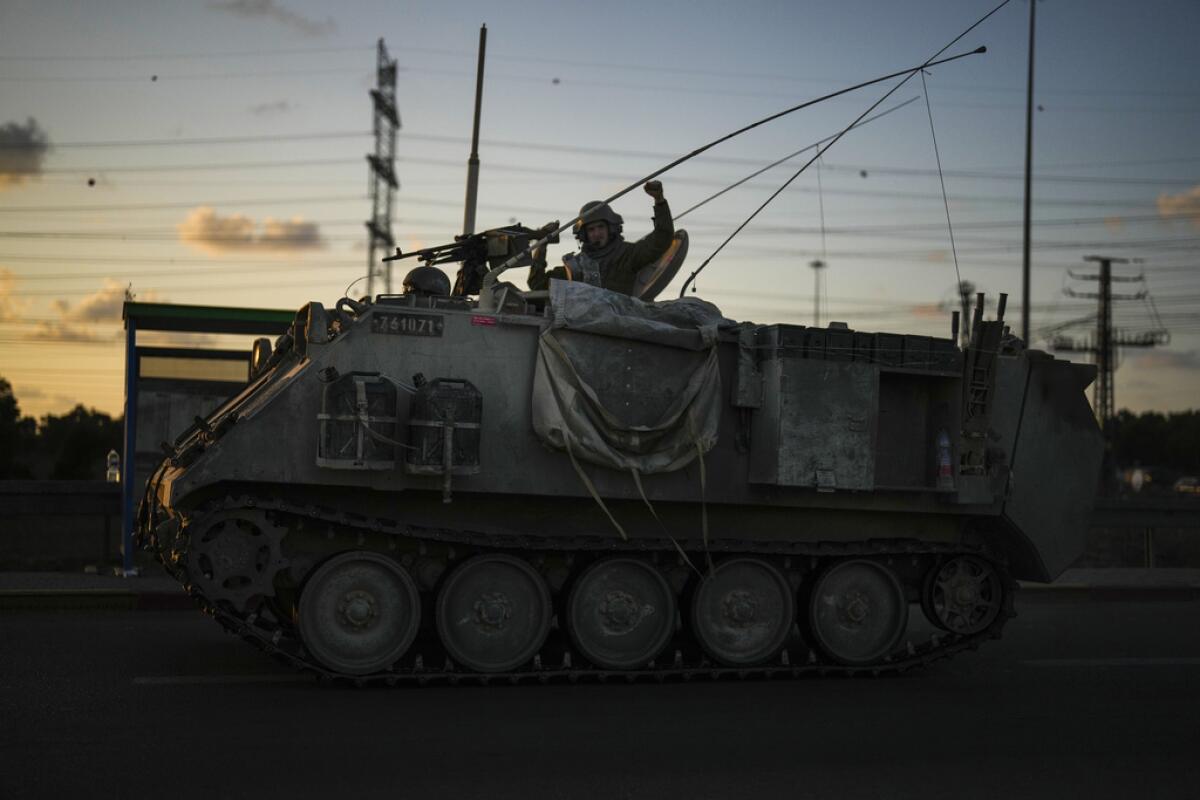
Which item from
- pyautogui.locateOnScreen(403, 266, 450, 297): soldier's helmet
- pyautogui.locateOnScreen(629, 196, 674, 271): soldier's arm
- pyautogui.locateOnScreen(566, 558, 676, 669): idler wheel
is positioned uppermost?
pyautogui.locateOnScreen(629, 196, 674, 271): soldier's arm

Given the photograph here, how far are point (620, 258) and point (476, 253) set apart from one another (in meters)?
1.43

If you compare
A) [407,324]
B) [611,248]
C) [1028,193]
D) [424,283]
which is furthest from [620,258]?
[1028,193]

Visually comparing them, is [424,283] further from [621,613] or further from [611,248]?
[621,613]

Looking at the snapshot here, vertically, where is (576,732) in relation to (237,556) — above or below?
below

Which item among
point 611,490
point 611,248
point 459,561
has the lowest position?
point 459,561

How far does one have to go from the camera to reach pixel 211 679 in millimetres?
9859

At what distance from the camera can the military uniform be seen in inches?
469

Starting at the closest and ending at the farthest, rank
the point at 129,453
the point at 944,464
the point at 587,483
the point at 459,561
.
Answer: the point at 459,561 → the point at 587,483 → the point at 944,464 → the point at 129,453

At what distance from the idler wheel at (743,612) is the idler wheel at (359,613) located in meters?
2.32

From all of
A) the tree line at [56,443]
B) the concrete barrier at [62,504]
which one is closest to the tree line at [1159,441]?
the tree line at [56,443]

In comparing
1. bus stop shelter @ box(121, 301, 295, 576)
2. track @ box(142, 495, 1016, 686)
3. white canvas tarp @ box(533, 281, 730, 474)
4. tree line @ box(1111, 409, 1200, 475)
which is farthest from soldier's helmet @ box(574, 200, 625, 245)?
tree line @ box(1111, 409, 1200, 475)

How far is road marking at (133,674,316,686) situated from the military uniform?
4.11 m

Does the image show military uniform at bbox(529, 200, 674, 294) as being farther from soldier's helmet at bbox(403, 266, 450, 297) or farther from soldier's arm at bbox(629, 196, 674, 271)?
soldier's helmet at bbox(403, 266, 450, 297)

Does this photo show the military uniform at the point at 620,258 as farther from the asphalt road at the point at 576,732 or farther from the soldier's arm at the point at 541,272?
the asphalt road at the point at 576,732
